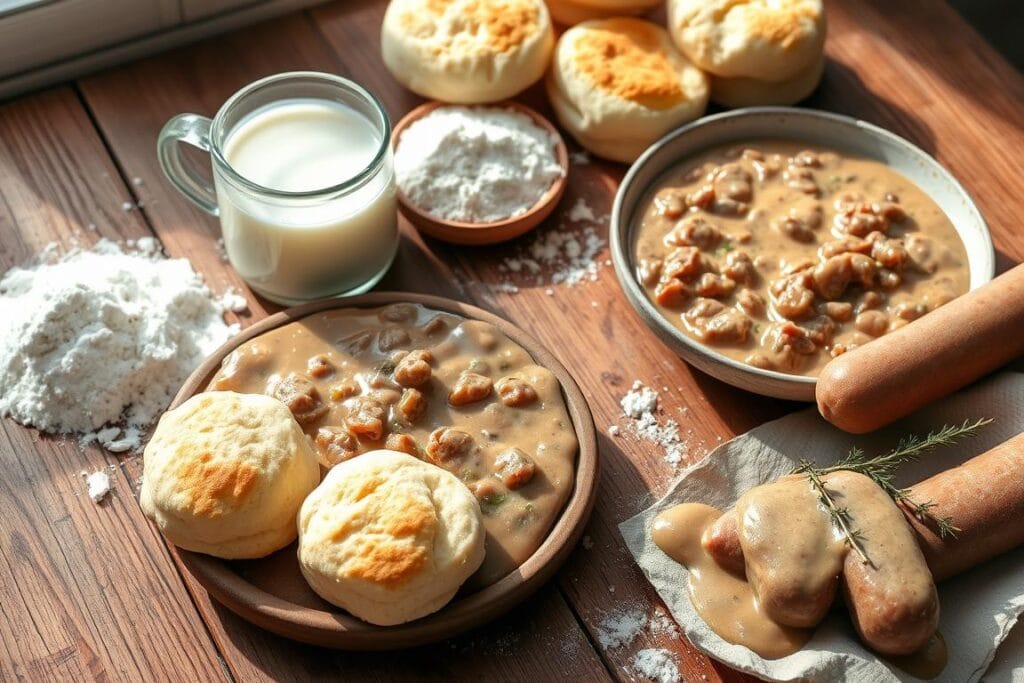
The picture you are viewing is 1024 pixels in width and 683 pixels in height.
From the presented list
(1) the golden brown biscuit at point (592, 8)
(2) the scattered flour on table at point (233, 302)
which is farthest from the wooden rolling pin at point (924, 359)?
(2) the scattered flour on table at point (233, 302)

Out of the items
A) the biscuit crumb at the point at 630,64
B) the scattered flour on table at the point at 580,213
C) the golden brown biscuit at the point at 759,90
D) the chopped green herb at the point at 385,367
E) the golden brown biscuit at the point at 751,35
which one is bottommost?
the chopped green herb at the point at 385,367

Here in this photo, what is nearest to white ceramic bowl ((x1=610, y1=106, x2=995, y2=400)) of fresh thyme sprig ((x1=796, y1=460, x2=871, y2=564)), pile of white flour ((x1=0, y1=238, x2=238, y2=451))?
fresh thyme sprig ((x1=796, y1=460, x2=871, y2=564))

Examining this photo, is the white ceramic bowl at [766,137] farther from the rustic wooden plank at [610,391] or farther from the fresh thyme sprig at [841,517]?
the fresh thyme sprig at [841,517]

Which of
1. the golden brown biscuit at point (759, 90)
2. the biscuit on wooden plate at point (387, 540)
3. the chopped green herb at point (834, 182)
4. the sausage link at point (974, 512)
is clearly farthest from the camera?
the golden brown biscuit at point (759, 90)

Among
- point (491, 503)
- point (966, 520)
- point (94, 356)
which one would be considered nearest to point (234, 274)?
point (94, 356)

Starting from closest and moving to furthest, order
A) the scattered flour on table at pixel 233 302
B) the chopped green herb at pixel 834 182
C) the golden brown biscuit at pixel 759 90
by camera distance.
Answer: the scattered flour on table at pixel 233 302 → the chopped green herb at pixel 834 182 → the golden brown biscuit at pixel 759 90

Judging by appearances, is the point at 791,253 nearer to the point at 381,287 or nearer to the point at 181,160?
the point at 381,287

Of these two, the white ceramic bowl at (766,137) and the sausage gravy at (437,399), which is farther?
the white ceramic bowl at (766,137)

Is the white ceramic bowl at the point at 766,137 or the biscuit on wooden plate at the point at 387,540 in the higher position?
the white ceramic bowl at the point at 766,137
